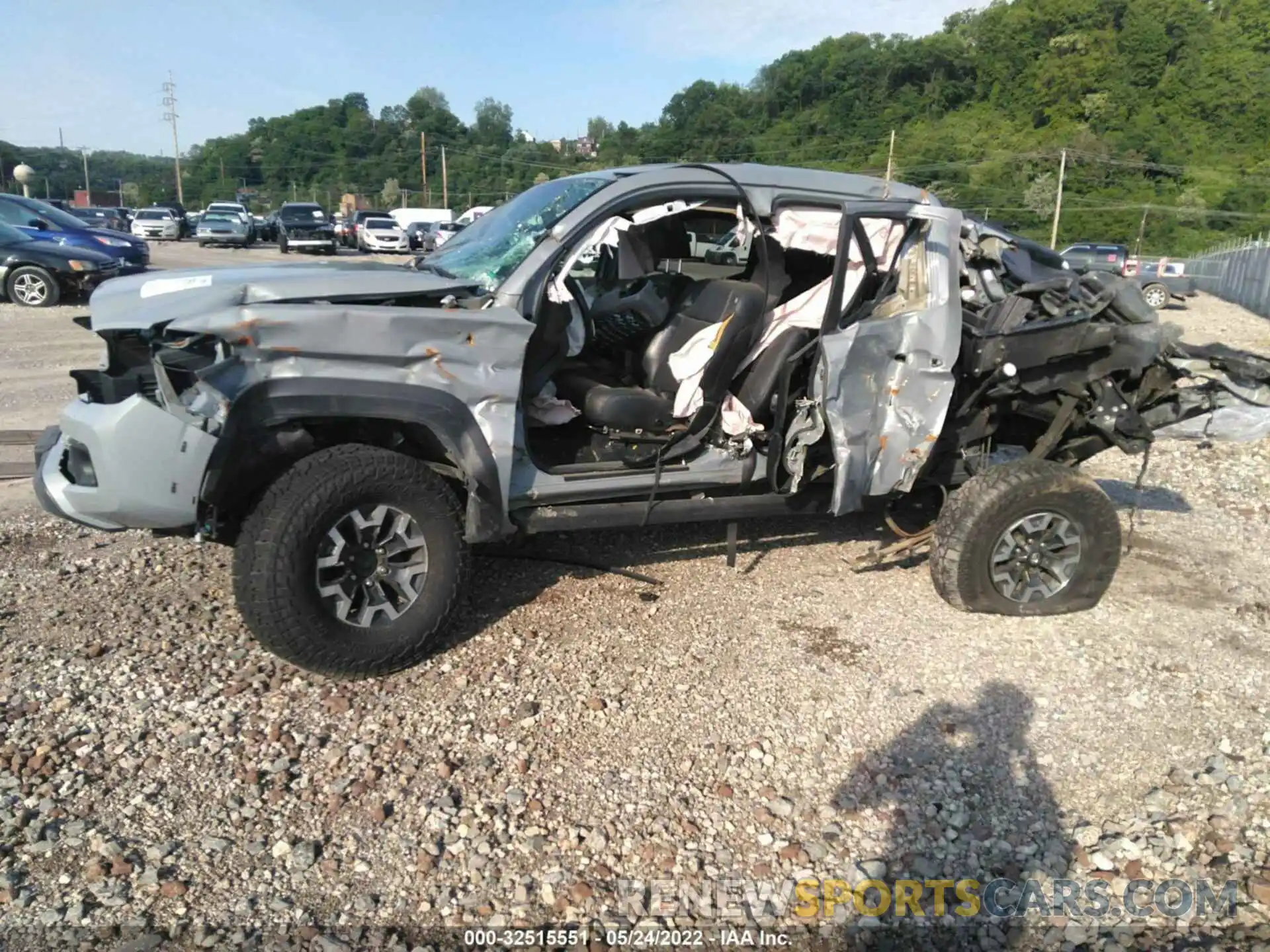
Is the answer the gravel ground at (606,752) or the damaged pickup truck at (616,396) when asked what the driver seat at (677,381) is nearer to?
the damaged pickup truck at (616,396)

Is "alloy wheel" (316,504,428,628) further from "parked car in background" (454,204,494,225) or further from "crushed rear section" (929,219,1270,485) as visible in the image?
"crushed rear section" (929,219,1270,485)

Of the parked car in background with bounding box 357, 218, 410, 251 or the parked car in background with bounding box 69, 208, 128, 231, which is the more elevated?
the parked car in background with bounding box 69, 208, 128, 231

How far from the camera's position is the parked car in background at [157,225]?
38.2 meters

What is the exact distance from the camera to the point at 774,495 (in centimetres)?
475

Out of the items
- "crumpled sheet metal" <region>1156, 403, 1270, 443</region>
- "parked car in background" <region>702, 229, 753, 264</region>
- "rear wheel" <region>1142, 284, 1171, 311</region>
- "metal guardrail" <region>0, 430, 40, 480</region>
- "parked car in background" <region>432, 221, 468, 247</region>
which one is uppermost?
"parked car in background" <region>432, 221, 468, 247</region>

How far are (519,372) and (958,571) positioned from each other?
2370 millimetres

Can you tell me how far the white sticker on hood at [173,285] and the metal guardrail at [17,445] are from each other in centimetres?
317

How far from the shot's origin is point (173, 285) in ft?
13.1

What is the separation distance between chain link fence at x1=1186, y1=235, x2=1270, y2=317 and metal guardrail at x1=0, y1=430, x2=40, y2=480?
96.0 ft

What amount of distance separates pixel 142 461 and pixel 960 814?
10.5 ft

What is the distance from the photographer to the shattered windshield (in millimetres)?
4348

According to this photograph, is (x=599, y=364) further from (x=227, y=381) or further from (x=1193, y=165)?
(x=1193, y=165)

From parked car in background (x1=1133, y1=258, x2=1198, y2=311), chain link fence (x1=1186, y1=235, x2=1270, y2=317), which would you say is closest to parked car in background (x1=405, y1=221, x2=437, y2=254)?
parked car in background (x1=1133, y1=258, x2=1198, y2=311)

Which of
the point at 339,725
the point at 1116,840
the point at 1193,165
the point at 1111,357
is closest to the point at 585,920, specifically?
the point at 339,725
